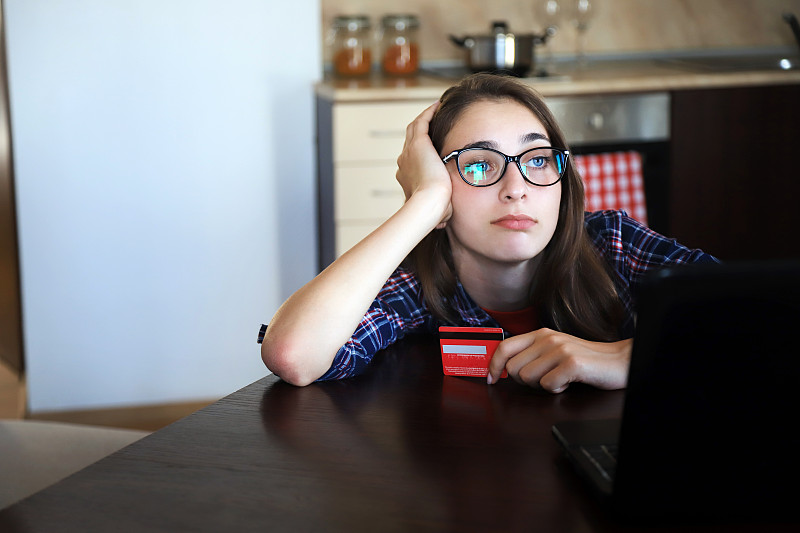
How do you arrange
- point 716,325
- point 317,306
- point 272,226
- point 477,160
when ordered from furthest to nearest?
1. point 272,226
2. point 477,160
3. point 317,306
4. point 716,325

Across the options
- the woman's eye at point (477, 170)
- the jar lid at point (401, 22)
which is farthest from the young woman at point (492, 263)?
the jar lid at point (401, 22)

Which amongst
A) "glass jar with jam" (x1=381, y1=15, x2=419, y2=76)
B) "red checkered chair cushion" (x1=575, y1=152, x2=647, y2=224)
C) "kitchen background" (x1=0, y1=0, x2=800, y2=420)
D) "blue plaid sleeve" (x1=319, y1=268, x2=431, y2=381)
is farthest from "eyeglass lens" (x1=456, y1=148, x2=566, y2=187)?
"glass jar with jam" (x1=381, y1=15, x2=419, y2=76)

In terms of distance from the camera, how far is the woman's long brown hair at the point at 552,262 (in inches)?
47.4

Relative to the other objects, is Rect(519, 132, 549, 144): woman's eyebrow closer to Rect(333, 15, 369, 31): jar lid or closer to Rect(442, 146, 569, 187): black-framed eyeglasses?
Rect(442, 146, 569, 187): black-framed eyeglasses

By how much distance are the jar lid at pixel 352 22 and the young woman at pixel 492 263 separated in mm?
1636

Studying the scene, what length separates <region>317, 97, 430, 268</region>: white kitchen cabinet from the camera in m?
2.46

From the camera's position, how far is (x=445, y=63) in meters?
3.17

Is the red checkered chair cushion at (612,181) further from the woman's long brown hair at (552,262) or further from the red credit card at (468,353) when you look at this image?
the red credit card at (468,353)

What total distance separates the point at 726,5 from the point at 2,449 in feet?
10.0

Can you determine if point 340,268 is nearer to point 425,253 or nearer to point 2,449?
point 425,253

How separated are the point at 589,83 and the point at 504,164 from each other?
4.90 ft

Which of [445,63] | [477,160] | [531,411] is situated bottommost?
[531,411]

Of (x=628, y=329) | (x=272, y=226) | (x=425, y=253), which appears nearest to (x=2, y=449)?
(x=425, y=253)

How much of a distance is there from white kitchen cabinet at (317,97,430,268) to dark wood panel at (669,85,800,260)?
90cm
